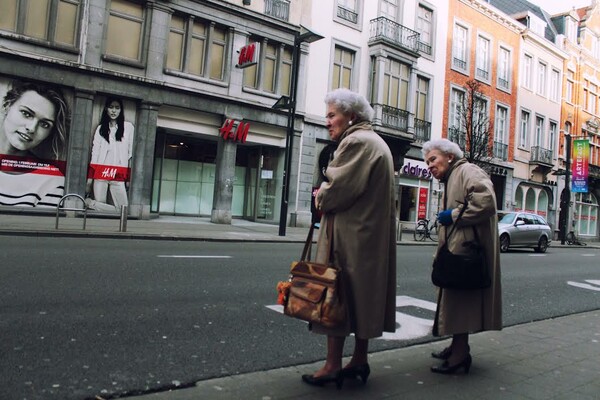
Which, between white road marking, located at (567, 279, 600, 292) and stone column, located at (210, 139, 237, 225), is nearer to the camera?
white road marking, located at (567, 279, 600, 292)

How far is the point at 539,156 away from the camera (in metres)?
35.4

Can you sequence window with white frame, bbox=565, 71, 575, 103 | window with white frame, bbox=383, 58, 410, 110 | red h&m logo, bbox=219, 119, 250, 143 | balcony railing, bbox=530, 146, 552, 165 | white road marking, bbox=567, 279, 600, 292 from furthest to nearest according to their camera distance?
window with white frame, bbox=565, 71, 575, 103
balcony railing, bbox=530, 146, 552, 165
window with white frame, bbox=383, 58, 410, 110
red h&m logo, bbox=219, 119, 250, 143
white road marking, bbox=567, 279, 600, 292

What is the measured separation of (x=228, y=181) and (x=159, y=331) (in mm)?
15989

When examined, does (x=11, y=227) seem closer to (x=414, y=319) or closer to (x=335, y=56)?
(x=414, y=319)

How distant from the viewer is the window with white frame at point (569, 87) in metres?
38.7

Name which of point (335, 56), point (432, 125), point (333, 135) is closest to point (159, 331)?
point (333, 135)

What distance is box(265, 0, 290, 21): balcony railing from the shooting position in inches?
843

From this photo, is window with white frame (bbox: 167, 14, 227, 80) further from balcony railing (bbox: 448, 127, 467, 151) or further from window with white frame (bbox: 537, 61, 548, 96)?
window with white frame (bbox: 537, 61, 548, 96)

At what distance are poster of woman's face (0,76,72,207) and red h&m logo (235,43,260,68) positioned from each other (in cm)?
634

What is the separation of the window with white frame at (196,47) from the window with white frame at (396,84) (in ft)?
28.1

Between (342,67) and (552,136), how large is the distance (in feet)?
68.1

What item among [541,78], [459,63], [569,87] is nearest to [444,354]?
[459,63]

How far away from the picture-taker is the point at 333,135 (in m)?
3.63

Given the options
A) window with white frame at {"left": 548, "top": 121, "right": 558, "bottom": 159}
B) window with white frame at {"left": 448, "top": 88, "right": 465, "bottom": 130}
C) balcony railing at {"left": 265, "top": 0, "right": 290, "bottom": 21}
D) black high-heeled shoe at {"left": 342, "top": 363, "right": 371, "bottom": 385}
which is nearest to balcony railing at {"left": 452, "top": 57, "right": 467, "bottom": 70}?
window with white frame at {"left": 448, "top": 88, "right": 465, "bottom": 130}
